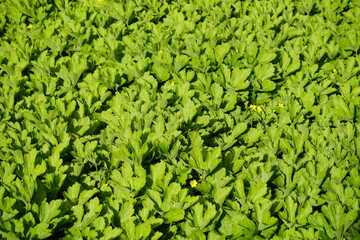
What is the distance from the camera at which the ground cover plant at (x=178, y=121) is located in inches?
69.6

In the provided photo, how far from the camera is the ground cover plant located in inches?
69.6

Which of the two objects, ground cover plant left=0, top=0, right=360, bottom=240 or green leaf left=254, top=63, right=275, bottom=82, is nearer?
ground cover plant left=0, top=0, right=360, bottom=240

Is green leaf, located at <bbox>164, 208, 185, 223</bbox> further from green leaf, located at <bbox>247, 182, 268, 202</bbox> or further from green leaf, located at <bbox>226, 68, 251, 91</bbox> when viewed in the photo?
green leaf, located at <bbox>226, 68, 251, 91</bbox>

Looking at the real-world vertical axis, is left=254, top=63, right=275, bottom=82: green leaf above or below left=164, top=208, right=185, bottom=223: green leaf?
above

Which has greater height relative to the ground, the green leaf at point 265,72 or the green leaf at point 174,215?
the green leaf at point 265,72

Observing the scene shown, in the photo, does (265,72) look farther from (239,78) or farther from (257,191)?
(257,191)

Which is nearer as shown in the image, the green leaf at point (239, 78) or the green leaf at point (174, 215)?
the green leaf at point (174, 215)

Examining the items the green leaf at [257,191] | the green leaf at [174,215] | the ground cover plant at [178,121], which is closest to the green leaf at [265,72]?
the ground cover plant at [178,121]

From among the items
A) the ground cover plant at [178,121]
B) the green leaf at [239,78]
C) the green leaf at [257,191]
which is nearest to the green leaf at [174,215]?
the ground cover plant at [178,121]

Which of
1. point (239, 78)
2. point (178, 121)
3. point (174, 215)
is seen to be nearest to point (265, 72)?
point (239, 78)

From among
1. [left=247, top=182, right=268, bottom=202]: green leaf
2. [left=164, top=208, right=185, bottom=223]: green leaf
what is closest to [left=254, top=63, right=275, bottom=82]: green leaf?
[left=247, top=182, right=268, bottom=202]: green leaf

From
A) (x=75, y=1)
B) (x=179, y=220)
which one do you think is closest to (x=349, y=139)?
(x=179, y=220)

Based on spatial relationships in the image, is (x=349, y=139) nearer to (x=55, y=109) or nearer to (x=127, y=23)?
(x=55, y=109)

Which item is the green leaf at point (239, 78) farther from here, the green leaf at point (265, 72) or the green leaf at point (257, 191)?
the green leaf at point (257, 191)
